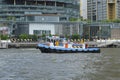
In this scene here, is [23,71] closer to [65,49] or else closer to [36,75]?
[36,75]

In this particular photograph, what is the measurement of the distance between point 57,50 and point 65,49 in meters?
2.10

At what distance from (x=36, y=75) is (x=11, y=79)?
4.77m

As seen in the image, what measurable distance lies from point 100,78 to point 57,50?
6351 cm

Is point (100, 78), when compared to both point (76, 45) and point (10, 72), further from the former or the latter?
point (76, 45)

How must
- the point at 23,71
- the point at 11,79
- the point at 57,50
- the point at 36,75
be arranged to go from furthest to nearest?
the point at 57,50 → the point at 23,71 → the point at 36,75 → the point at 11,79

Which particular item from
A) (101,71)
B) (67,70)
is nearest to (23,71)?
(67,70)

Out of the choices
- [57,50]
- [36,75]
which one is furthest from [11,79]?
[57,50]

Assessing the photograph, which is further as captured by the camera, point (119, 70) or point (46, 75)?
point (119, 70)

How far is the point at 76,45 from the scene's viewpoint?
12006 centimetres

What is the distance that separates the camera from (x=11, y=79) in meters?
51.1

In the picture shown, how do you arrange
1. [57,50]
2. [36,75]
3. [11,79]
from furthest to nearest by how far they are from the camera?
[57,50]
[36,75]
[11,79]

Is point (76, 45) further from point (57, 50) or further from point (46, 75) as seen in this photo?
point (46, 75)

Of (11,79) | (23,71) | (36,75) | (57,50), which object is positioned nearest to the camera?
(11,79)

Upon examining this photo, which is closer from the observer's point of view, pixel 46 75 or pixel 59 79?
pixel 59 79
